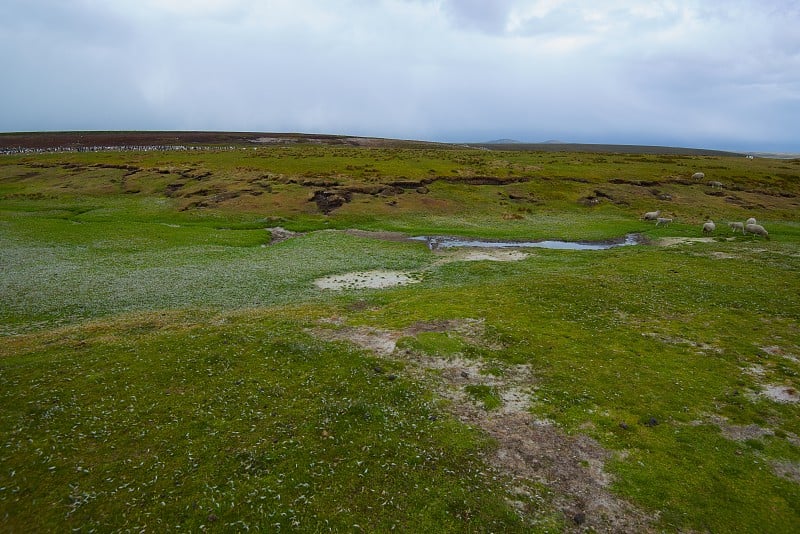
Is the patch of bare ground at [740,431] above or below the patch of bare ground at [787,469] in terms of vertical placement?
above

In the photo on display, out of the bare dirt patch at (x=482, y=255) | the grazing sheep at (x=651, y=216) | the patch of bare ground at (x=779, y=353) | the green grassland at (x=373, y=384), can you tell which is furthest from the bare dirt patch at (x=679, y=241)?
the patch of bare ground at (x=779, y=353)

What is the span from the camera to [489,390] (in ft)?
74.0

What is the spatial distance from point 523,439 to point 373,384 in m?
7.86

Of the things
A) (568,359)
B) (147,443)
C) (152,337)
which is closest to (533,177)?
(568,359)

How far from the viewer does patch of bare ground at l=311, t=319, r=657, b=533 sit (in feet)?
49.9

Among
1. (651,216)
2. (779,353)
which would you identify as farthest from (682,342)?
(651,216)

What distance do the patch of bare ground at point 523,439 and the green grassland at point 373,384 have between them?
219mm

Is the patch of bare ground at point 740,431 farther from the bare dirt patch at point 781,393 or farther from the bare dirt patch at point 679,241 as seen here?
the bare dirt patch at point 679,241

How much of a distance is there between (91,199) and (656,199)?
114960 mm

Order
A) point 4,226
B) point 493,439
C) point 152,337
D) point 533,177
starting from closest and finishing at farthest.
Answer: point 493,439
point 152,337
point 4,226
point 533,177

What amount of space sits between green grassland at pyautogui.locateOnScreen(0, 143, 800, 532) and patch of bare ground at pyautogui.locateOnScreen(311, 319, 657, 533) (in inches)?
8.6

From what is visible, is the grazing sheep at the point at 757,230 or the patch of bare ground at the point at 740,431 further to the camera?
the grazing sheep at the point at 757,230

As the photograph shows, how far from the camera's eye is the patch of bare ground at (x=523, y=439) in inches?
598

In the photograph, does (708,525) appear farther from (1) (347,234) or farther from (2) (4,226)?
(2) (4,226)
